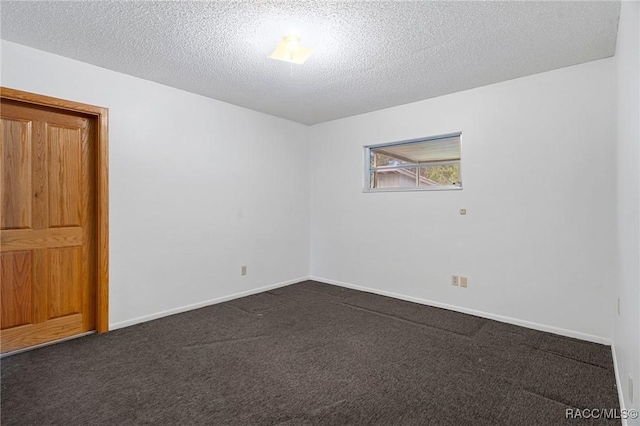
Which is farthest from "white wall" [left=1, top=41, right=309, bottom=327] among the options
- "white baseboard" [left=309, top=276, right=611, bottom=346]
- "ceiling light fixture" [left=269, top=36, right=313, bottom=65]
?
"ceiling light fixture" [left=269, top=36, right=313, bottom=65]

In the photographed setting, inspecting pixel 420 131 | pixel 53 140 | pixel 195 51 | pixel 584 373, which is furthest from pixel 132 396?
pixel 420 131

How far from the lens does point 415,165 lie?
4.16 meters

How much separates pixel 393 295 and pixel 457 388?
2.11 m

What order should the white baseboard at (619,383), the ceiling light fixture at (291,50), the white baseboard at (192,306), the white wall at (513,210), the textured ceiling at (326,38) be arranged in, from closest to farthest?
the white baseboard at (619,383)
the textured ceiling at (326,38)
the ceiling light fixture at (291,50)
the white wall at (513,210)
the white baseboard at (192,306)

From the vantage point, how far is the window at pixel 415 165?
151 inches

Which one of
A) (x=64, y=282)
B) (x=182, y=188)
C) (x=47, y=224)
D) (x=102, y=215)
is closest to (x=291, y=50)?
(x=182, y=188)

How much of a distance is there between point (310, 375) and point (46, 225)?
2.59m

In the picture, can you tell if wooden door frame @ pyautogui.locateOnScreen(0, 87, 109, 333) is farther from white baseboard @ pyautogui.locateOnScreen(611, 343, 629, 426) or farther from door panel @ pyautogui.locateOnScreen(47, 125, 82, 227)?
white baseboard @ pyautogui.locateOnScreen(611, 343, 629, 426)

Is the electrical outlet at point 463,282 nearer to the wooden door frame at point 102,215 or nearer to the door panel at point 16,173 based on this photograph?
the wooden door frame at point 102,215

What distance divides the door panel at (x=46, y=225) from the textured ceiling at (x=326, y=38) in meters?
0.70

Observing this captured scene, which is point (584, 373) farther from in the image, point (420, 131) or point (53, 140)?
point (53, 140)

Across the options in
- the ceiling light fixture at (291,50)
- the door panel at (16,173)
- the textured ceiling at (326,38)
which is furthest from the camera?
the door panel at (16,173)

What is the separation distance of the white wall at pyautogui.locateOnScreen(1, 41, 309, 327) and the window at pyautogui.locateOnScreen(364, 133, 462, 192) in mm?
1230

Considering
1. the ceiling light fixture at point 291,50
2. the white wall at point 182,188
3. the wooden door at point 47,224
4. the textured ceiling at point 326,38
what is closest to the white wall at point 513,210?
the textured ceiling at point 326,38
